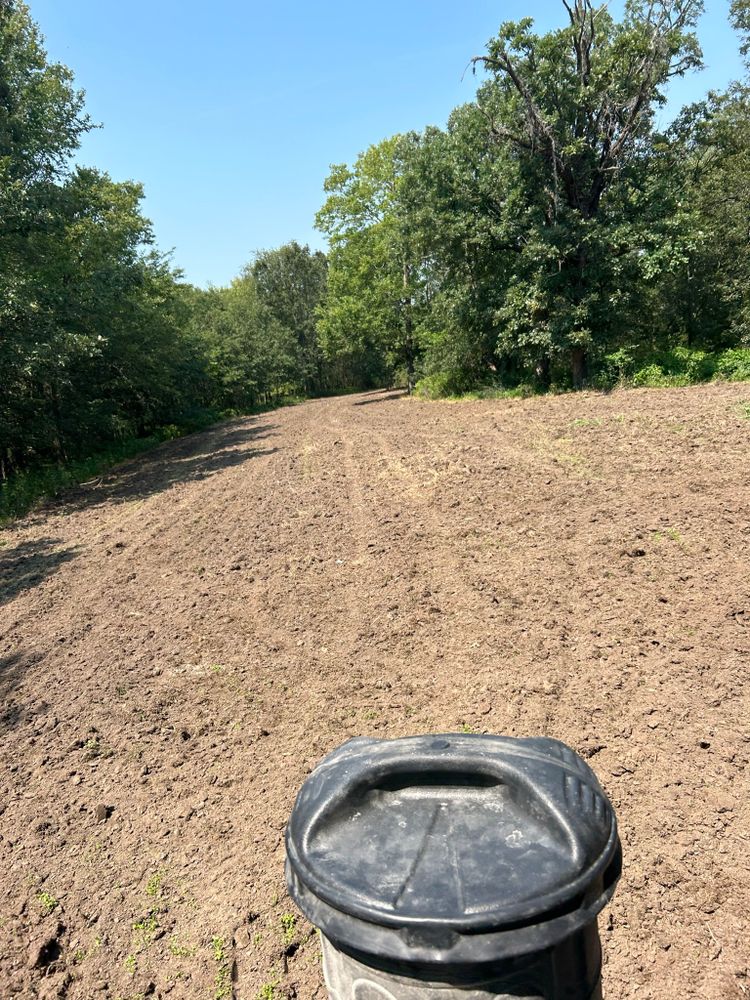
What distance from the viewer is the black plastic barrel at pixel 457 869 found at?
2.72 ft

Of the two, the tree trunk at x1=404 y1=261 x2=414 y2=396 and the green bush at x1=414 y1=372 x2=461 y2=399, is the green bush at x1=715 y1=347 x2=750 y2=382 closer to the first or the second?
the green bush at x1=414 y1=372 x2=461 y2=399

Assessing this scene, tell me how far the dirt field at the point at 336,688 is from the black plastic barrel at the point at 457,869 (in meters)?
1.51

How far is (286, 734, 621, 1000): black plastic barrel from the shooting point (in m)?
0.83

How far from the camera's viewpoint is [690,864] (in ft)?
7.50

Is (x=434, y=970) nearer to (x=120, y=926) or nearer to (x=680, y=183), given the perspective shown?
(x=120, y=926)

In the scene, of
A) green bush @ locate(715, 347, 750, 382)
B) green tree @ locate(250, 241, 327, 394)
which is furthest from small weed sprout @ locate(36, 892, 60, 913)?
green tree @ locate(250, 241, 327, 394)

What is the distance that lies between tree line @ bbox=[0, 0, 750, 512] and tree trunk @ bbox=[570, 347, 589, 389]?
0.05m

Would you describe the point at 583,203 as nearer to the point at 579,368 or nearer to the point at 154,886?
the point at 579,368

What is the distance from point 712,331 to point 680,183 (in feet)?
28.6

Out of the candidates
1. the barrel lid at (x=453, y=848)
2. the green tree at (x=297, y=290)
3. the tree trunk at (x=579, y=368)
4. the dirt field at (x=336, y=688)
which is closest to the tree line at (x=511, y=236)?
the tree trunk at (x=579, y=368)

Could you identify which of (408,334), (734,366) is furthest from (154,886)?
(408,334)

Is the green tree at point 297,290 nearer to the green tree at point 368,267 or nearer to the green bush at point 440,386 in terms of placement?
the green tree at point 368,267

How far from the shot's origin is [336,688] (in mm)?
3809

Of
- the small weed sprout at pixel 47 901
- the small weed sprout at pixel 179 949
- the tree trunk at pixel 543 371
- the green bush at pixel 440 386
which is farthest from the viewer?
the green bush at pixel 440 386
